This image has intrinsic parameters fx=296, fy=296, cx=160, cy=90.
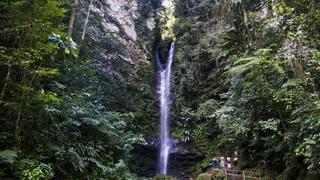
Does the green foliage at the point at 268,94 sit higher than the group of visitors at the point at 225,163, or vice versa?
the green foliage at the point at 268,94

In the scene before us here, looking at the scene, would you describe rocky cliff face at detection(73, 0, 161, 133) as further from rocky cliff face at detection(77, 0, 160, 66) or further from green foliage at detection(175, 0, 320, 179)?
green foliage at detection(175, 0, 320, 179)

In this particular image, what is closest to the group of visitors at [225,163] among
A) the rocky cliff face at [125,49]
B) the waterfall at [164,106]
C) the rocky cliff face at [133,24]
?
the waterfall at [164,106]

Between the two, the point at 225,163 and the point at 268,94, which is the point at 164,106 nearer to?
the point at 225,163

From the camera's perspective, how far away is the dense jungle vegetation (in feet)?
18.5

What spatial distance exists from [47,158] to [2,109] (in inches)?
51.5

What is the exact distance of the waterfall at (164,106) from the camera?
16.3 metres

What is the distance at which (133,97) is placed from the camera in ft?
59.3

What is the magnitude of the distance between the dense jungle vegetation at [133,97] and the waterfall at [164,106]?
534mm

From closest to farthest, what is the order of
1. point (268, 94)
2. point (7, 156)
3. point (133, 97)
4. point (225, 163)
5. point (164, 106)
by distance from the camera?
point (7, 156), point (268, 94), point (225, 163), point (133, 97), point (164, 106)

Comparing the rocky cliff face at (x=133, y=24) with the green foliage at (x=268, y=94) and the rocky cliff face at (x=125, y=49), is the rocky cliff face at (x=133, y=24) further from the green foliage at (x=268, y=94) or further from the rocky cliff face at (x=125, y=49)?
the green foliage at (x=268, y=94)

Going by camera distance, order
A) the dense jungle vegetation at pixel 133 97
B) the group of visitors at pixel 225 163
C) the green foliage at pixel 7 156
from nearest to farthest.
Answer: the green foliage at pixel 7 156 < the dense jungle vegetation at pixel 133 97 < the group of visitors at pixel 225 163

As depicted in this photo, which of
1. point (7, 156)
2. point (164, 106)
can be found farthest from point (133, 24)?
point (7, 156)

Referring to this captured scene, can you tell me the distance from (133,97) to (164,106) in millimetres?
2329

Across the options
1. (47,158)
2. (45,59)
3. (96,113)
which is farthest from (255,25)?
(47,158)
